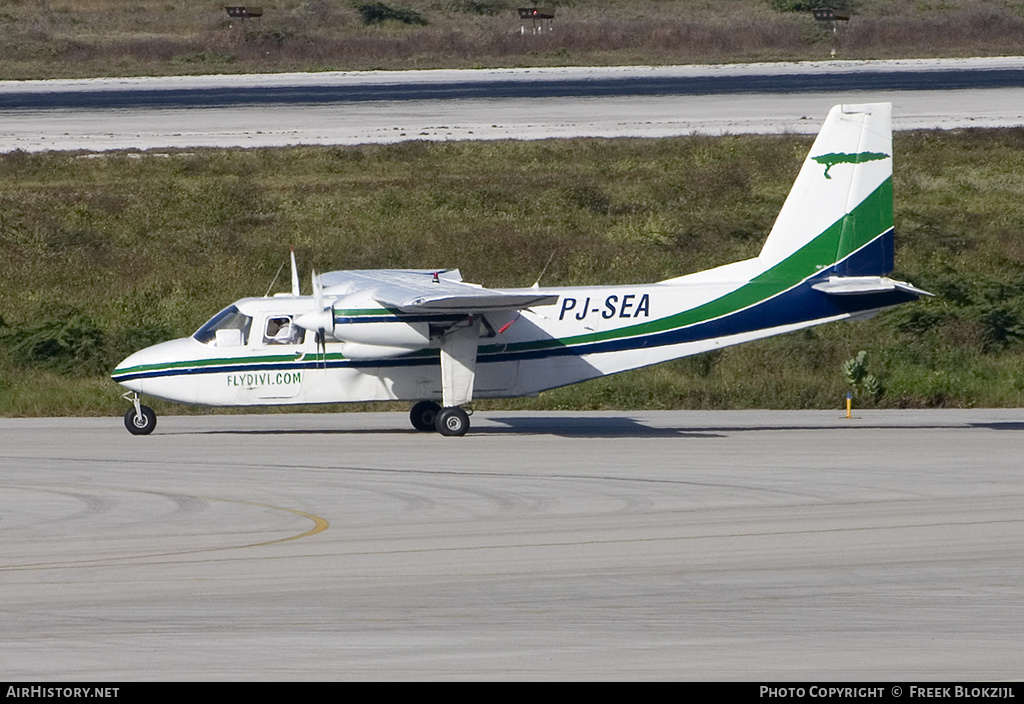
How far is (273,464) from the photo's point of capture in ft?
60.0

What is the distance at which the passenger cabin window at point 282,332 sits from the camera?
71.1 feet

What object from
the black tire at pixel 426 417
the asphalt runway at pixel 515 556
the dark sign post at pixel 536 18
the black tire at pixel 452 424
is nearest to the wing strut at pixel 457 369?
the black tire at pixel 452 424

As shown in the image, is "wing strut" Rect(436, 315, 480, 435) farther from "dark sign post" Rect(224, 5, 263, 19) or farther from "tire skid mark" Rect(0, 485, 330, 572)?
"dark sign post" Rect(224, 5, 263, 19)

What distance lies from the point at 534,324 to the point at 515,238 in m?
15.9

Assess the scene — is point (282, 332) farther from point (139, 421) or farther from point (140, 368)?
point (139, 421)

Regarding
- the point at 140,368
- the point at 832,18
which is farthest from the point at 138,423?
the point at 832,18

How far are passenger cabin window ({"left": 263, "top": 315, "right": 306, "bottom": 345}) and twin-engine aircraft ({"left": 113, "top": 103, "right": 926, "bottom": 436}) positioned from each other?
0.02 meters

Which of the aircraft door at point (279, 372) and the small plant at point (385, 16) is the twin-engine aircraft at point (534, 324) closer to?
the aircraft door at point (279, 372)

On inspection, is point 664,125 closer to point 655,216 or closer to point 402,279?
point 655,216

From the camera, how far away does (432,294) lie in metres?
20.6

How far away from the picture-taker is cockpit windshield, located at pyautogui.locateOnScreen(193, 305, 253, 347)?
853 inches
